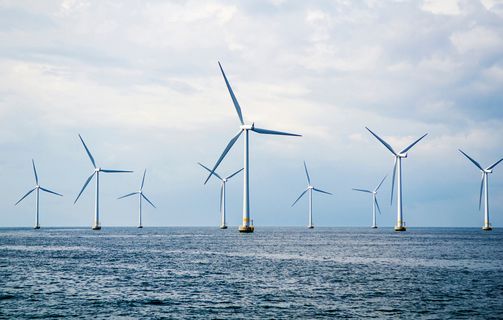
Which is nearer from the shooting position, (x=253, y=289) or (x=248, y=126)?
(x=253, y=289)

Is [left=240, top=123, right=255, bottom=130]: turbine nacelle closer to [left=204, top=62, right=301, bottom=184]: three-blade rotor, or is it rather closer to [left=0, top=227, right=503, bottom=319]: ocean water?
[left=204, top=62, right=301, bottom=184]: three-blade rotor

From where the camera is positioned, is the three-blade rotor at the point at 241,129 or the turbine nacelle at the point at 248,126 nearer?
the three-blade rotor at the point at 241,129

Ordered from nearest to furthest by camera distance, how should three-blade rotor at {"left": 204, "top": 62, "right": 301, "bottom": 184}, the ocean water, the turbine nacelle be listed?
1. the ocean water
2. three-blade rotor at {"left": 204, "top": 62, "right": 301, "bottom": 184}
3. the turbine nacelle

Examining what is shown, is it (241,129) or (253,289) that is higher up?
(241,129)

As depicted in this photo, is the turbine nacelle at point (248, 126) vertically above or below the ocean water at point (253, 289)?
above

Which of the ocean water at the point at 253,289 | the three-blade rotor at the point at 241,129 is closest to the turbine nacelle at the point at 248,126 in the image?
the three-blade rotor at the point at 241,129

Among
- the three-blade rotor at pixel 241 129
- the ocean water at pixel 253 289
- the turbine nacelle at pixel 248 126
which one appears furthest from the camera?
the turbine nacelle at pixel 248 126

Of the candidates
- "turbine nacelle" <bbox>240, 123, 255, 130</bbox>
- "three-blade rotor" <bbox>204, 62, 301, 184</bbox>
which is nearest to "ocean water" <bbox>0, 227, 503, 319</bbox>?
"three-blade rotor" <bbox>204, 62, 301, 184</bbox>

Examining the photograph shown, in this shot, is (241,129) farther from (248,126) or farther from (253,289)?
(253,289)

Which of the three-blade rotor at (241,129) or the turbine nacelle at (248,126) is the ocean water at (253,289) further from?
the turbine nacelle at (248,126)

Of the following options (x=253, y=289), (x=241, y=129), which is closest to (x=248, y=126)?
(x=241, y=129)

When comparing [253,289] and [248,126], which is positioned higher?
[248,126]

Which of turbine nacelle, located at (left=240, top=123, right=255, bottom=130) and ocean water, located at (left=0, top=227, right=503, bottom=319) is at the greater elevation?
turbine nacelle, located at (left=240, top=123, right=255, bottom=130)

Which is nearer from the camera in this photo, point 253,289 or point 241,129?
point 253,289
